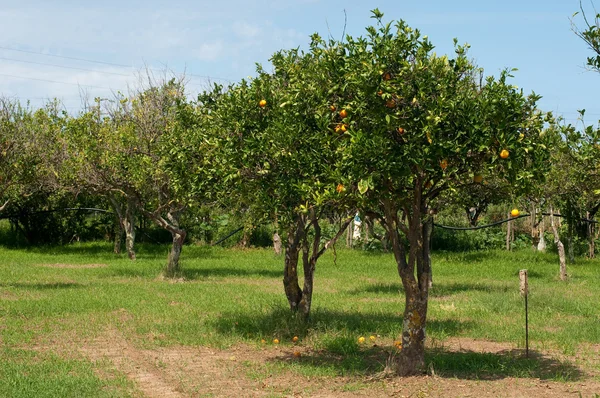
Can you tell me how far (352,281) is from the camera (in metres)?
23.5

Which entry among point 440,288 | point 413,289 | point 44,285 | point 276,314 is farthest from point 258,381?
point 44,285

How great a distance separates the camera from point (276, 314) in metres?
14.8

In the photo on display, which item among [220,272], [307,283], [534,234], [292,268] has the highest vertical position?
[534,234]

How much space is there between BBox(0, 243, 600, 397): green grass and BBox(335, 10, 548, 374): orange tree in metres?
2.80

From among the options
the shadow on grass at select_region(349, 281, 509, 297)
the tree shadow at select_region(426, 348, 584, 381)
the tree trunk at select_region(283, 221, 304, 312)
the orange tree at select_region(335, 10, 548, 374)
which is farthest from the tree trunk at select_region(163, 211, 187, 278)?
the orange tree at select_region(335, 10, 548, 374)

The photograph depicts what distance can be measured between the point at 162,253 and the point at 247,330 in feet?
66.8

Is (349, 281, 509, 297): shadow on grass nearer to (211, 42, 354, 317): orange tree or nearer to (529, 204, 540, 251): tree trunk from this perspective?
(211, 42, 354, 317): orange tree

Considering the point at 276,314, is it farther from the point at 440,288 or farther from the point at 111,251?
the point at 111,251

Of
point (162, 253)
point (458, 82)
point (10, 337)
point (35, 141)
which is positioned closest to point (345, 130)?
point (458, 82)

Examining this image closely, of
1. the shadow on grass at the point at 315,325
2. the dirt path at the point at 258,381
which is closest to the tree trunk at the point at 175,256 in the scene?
the shadow on grass at the point at 315,325

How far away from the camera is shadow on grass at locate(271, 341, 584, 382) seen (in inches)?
404

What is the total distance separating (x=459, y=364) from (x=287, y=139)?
4197mm

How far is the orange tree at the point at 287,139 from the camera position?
368 inches

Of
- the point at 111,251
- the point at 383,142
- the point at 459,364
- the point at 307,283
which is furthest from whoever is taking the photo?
the point at 111,251
